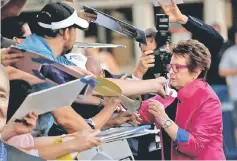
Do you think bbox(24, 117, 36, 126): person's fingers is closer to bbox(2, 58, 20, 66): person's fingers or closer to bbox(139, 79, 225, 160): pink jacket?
bbox(2, 58, 20, 66): person's fingers

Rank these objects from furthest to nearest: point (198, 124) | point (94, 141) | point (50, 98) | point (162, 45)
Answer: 1. point (162, 45)
2. point (198, 124)
3. point (94, 141)
4. point (50, 98)

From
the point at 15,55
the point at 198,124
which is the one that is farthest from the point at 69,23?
the point at 198,124

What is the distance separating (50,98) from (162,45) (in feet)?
3.78

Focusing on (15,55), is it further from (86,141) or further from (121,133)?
(121,133)

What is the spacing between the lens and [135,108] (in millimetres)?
4152

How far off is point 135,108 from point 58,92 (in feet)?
3.08

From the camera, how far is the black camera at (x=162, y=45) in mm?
4168

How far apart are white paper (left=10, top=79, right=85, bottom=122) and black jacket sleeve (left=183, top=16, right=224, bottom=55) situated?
1408 mm

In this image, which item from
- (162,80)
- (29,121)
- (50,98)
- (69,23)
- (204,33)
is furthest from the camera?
(204,33)

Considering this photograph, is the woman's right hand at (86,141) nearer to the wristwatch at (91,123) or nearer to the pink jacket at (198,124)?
the wristwatch at (91,123)

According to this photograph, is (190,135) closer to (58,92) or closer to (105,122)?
(105,122)

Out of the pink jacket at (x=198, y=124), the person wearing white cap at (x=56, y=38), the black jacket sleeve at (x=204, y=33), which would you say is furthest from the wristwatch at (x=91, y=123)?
the black jacket sleeve at (x=204, y=33)

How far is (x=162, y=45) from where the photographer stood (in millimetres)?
4309

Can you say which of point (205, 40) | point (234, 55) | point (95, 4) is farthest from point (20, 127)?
point (95, 4)
